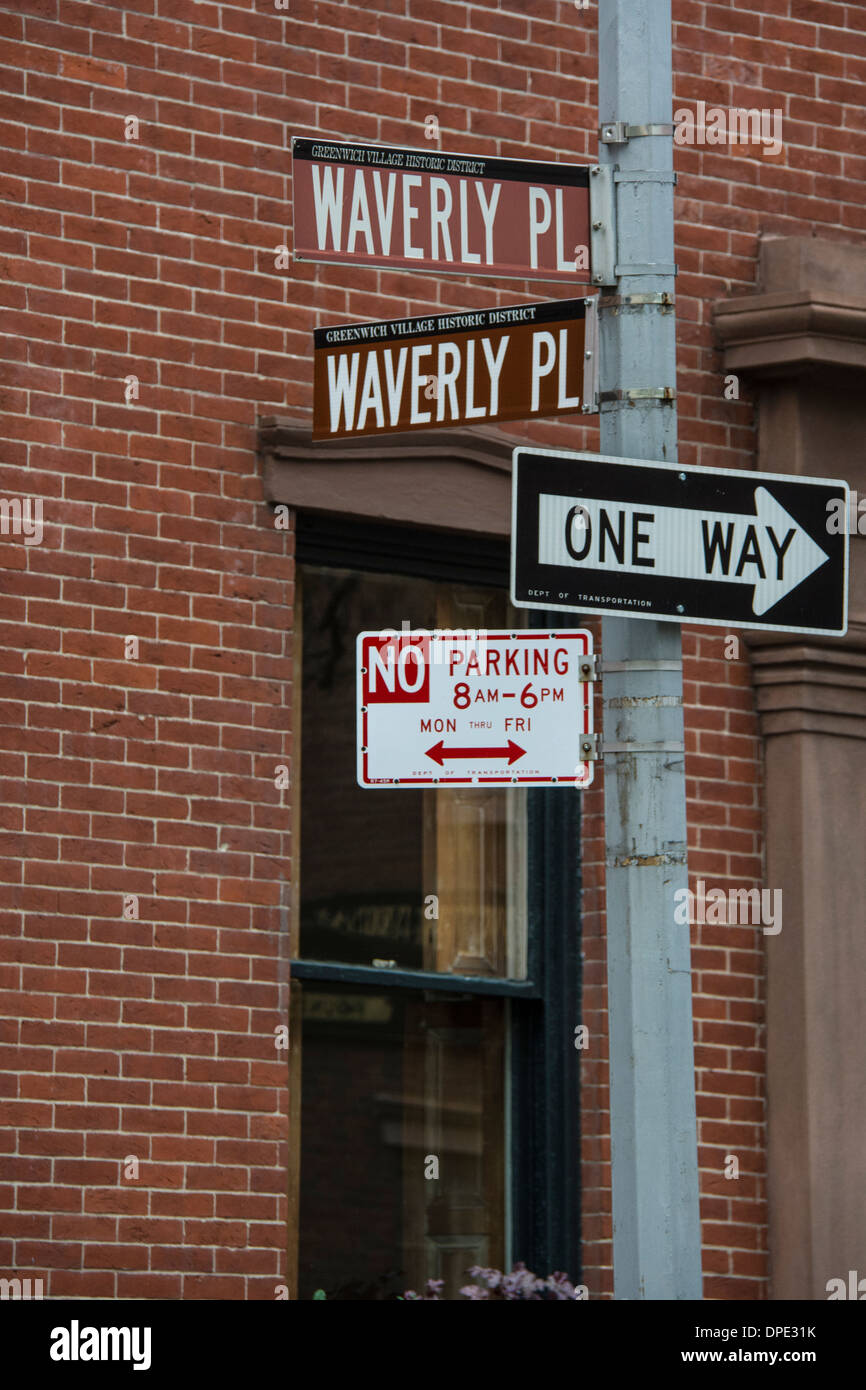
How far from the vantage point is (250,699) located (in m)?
8.08

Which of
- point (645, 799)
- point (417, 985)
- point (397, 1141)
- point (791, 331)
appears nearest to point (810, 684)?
point (791, 331)

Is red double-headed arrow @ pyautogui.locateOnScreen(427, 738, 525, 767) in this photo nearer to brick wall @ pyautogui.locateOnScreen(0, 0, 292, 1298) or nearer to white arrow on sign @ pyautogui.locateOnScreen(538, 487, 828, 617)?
white arrow on sign @ pyautogui.locateOnScreen(538, 487, 828, 617)

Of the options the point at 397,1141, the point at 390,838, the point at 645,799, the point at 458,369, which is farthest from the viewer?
the point at 390,838

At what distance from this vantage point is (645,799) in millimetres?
5180

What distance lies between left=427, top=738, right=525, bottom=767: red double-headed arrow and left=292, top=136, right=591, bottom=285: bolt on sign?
1.13m

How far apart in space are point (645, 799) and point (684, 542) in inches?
24.0

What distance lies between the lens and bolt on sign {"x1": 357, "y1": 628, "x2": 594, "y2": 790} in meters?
5.30

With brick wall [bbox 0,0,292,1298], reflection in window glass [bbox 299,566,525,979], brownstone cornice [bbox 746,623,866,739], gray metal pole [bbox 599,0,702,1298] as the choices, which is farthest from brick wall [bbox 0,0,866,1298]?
gray metal pole [bbox 599,0,702,1298]

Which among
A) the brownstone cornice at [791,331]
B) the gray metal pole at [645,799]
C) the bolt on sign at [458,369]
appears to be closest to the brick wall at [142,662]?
the brownstone cornice at [791,331]

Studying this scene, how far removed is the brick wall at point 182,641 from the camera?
7.56 metres

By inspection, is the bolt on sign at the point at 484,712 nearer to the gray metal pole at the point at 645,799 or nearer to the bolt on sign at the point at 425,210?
the gray metal pole at the point at 645,799

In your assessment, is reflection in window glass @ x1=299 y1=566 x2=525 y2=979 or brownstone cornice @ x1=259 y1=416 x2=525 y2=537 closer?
brownstone cornice @ x1=259 y1=416 x2=525 y2=537

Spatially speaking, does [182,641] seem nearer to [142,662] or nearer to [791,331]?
[142,662]

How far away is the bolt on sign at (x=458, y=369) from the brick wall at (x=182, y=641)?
245 cm
